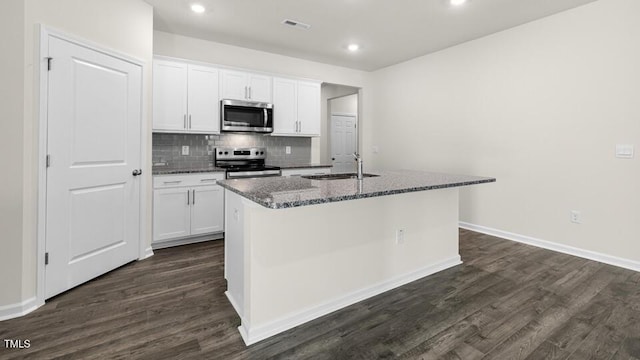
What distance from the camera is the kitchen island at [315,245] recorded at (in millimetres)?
1870

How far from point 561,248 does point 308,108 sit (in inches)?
149

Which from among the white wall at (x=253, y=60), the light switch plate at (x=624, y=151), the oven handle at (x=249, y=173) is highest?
the white wall at (x=253, y=60)

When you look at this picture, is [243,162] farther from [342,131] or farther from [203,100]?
[342,131]

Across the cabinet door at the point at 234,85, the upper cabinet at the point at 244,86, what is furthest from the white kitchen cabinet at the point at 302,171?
the cabinet door at the point at 234,85

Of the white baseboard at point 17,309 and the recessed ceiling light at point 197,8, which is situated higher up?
the recessed ceiling light at point 197,8

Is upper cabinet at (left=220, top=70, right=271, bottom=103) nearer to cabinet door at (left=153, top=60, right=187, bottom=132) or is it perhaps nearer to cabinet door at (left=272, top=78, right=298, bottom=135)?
cabinet door at (left=272, top=78, right=298, bottom=135)

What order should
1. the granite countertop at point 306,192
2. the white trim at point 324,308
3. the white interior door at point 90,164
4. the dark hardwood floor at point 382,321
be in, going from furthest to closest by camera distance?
the white interior door at point 90,164, the white trim at point 324,308, the dark hardwood floor at point 382,321, the granite countertop at point 306,192

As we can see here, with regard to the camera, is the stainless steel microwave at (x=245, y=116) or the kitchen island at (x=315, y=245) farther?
the stainless steel microwave at (x=245, y=116)

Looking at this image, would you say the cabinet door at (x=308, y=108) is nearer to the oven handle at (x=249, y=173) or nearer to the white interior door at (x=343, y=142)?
the oven handle at (x=249, y=173)

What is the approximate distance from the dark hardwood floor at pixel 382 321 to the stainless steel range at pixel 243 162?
1.41 m

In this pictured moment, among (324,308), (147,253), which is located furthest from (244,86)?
(324,308)

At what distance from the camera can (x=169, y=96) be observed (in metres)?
3.79

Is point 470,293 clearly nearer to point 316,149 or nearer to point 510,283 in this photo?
point 510,283

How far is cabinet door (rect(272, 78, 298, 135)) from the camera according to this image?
4641 mm
